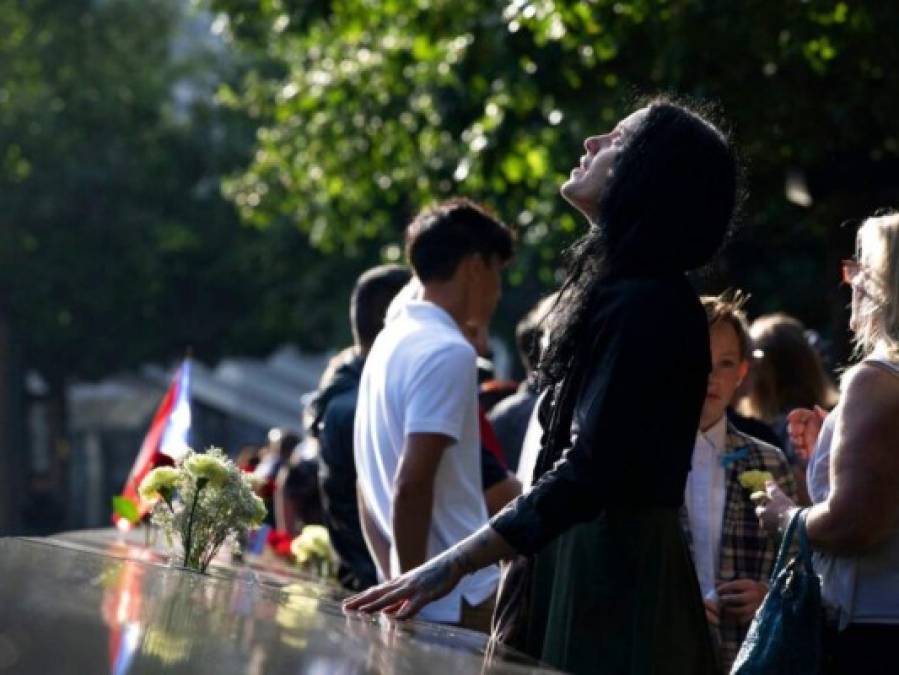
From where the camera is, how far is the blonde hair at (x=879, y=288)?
4441mm

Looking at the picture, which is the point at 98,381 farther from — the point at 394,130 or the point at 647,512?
the point at 647,512

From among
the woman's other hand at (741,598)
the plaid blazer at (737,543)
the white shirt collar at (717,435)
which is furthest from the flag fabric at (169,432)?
the woman's other hand at (741,598)

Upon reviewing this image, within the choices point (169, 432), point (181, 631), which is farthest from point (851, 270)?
point (169, 432)

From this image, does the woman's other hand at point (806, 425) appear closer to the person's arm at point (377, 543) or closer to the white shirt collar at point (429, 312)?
the white shirt collar at point (429, 312)

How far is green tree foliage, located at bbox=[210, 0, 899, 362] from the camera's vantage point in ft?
43.2

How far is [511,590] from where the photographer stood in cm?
426

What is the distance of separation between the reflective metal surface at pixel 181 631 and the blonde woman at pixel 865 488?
942mm

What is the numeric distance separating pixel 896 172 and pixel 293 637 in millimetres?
11369

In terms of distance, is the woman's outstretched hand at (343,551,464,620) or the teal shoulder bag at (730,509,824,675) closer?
the woman's outstretched hand at (343,551,464,620)

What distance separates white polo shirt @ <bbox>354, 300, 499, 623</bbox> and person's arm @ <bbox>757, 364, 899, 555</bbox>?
5.61 ft

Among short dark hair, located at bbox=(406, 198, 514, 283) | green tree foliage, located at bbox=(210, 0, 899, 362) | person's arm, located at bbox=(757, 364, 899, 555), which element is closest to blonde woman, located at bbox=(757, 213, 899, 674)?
person's arm, located at bbox=(757, 364, 899, 555)

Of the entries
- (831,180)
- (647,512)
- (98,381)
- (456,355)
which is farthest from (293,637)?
(98,381)

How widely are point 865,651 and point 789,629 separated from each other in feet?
0.69

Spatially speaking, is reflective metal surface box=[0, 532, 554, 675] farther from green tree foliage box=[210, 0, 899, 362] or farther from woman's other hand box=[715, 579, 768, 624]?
green tree foliage box=[210, 0, 899, 362]
